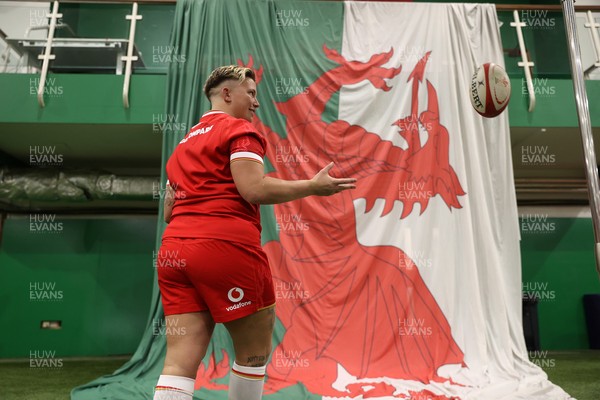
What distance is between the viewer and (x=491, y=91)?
10.4ft

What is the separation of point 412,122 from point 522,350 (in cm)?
209

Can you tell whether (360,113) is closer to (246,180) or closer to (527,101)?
(527,101)

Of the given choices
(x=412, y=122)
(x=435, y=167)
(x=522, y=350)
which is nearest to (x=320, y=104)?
(x=412, y=122)

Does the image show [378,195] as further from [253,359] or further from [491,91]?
[253,359]

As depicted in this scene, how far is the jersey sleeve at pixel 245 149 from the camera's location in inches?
55.5

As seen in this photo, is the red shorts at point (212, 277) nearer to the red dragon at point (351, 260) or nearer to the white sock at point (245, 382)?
the white sock at point (245, 382)

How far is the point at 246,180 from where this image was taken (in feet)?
4.54

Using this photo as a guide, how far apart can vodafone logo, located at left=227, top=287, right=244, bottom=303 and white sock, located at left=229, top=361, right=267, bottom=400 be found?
11.2 inches

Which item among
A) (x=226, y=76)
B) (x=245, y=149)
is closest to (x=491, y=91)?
(x=226, y=76)

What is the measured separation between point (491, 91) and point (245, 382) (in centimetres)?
260

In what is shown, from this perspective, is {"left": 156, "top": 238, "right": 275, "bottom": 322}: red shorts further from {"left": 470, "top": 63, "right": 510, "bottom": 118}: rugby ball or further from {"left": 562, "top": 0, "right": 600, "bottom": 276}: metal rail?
{"left": 470, "top": 63, "right": 510, "bottom": 118}: rugby ball

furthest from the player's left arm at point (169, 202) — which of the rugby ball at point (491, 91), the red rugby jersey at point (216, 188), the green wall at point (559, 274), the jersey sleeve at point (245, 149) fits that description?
the green wall at point (559, 274)

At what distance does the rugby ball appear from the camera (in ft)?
10.4

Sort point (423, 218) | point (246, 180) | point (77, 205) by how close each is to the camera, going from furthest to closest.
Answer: point (77, 205), point (423, 218), point (246, 180)
